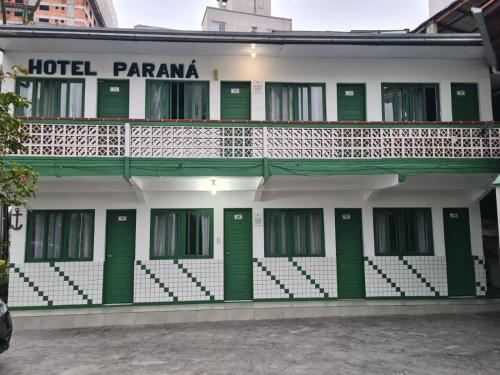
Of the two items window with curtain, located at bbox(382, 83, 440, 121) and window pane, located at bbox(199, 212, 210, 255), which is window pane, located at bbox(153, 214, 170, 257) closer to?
window pane, located at bbox(199, 212, 210, 255)

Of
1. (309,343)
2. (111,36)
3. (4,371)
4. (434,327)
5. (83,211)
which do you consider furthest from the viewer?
(83,211)

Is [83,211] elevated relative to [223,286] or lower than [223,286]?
elevated

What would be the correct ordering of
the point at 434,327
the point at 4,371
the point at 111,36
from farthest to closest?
the point at 111,36
the point at 434,327
the point at 4,371

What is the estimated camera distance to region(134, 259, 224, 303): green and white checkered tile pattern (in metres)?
10.4

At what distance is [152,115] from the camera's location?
1085 cm

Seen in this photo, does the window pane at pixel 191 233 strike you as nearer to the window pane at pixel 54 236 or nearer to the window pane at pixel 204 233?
the window pane at pixel 204 233

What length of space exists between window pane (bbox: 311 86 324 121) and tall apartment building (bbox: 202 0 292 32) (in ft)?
127

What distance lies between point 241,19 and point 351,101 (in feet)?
137

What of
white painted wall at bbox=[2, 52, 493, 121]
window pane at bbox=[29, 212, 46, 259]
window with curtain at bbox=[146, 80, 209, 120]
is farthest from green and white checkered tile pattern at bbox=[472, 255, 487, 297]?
window pane at bbox=[29, 212, 46, 259]

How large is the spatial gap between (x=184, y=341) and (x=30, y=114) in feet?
23.8

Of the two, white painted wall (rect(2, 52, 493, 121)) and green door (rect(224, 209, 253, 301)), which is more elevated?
white painted wall (rect(2, 52, 493, 121))

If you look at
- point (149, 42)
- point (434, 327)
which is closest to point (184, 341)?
point (434, 327)

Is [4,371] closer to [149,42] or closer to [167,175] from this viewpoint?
[167,175]

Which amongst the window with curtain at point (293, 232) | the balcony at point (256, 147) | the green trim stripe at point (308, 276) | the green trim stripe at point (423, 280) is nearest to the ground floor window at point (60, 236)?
the balcony at point (256, 147)
